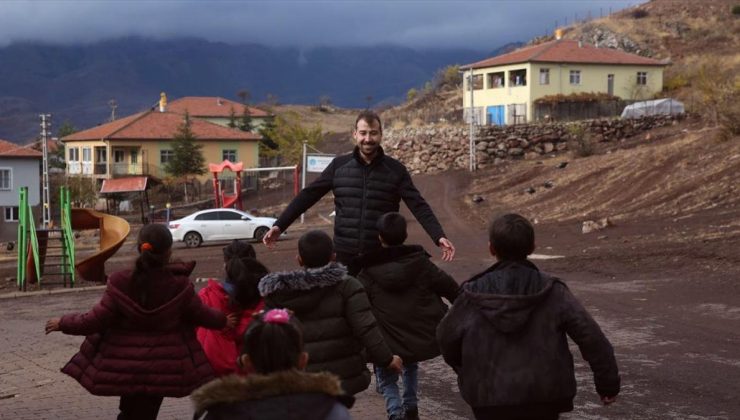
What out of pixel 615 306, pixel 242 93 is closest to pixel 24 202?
pixel 615 306

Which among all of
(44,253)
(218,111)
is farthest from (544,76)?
(218,111)

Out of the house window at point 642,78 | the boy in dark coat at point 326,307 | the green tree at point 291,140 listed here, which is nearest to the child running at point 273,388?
the boy in dark coat at point 326,307

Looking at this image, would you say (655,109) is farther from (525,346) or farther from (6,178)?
(525,346)

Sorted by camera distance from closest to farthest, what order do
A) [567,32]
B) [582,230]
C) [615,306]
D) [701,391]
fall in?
[701,391] → [615,306] → [582,230] → [567,32]

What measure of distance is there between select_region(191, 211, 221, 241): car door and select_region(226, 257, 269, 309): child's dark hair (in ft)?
98.2

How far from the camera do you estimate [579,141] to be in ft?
160

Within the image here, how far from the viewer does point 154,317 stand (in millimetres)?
5777

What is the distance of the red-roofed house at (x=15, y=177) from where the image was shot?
2601 inches

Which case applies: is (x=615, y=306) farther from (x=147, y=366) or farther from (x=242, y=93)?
(x=242, y=93)

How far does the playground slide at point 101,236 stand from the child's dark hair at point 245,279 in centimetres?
1726

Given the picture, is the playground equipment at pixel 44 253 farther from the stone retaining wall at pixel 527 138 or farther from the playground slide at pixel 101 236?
the stone retaining wall at pixel 527 138

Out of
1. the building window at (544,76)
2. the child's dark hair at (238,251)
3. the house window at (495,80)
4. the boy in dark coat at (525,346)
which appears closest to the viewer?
the boy in dark coat at (525,346)

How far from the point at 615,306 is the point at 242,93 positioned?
11015 cm

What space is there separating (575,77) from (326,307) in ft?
202
